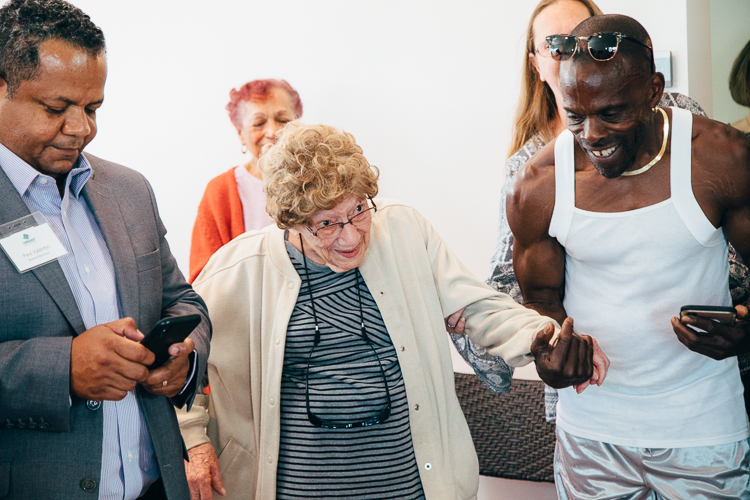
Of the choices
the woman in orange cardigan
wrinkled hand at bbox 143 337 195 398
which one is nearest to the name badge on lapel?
wrinkled hand at bbox 143 337 195 398

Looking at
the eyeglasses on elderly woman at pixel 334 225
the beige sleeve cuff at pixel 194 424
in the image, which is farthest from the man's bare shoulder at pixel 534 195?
the beige sleeve cuff at pixel 194 424

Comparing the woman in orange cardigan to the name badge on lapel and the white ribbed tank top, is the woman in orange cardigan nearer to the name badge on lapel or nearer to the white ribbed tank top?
the name badge on lapel

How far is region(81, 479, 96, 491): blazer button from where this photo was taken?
1.25 meters

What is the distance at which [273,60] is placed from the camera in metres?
3.08

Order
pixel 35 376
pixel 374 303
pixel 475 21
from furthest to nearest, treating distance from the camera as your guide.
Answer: pixel 475 21 → pixel 374 303 → pixel 35 376

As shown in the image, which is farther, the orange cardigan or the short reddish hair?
the short reddish hair

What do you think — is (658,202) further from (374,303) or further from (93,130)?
(93,130)

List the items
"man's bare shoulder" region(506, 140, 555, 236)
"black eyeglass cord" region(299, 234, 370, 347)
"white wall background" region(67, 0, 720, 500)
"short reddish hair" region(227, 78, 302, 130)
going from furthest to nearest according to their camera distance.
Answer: "short reddish hair" region(227, 78, 302, 130)
"white wall background" region(67, 0, 720, 500)
"black eyeglass cord" region(299, 234, 370, 347)
"man's bare shoulder" region(506, 140, 555, 236)

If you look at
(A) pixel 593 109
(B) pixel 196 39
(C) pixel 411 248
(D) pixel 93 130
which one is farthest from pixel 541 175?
(B) pixel 196 39

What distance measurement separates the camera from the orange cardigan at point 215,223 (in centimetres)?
271

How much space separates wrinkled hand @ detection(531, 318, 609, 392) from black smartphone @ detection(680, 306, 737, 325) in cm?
20

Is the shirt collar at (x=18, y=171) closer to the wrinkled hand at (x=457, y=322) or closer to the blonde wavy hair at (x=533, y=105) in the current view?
the wrinkled hand at (x=457, y=322)

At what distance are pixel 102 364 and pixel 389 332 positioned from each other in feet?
2.19

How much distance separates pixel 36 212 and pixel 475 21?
1.88m
